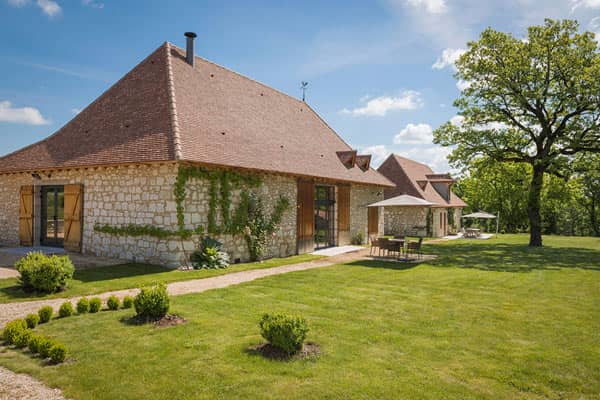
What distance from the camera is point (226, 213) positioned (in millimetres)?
12297

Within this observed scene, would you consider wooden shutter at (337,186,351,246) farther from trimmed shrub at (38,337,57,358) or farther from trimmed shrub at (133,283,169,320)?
trimmed shrub at (38,337,57,358)

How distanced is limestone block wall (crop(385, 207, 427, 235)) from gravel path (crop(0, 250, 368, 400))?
1116 centimetres

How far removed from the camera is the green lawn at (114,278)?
313 inches

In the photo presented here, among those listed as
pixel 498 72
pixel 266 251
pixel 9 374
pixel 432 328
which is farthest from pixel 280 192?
pixel 498 72

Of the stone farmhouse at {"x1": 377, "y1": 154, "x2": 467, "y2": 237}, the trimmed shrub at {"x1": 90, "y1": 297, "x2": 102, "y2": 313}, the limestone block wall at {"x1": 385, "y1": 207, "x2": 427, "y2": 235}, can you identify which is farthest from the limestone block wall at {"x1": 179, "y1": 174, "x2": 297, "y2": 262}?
the limestone block wall at {"x1": 385, "y1": 207, "x2": 427, "y2": 235}

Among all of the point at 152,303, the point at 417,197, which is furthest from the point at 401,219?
the point at 152,303

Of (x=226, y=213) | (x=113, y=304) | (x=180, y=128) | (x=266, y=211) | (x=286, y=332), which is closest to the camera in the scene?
(x=286, y=332)

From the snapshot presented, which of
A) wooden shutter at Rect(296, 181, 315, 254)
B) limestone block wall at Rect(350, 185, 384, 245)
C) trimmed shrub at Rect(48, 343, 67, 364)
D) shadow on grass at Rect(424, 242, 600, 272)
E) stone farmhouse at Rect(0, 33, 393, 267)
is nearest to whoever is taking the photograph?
trimmed shrub at Rect(48, 343, 67, 364)

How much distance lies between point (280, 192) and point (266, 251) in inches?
89.2

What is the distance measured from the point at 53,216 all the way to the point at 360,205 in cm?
1367

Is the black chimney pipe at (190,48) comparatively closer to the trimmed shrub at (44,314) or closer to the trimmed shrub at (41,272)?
the trimmed shrub at (41,272)

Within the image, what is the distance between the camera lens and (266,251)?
13930 millimetres

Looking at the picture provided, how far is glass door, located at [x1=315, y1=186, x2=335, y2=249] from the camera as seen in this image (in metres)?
17.8

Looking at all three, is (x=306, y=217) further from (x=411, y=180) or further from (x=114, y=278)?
(x=411, y=180)
